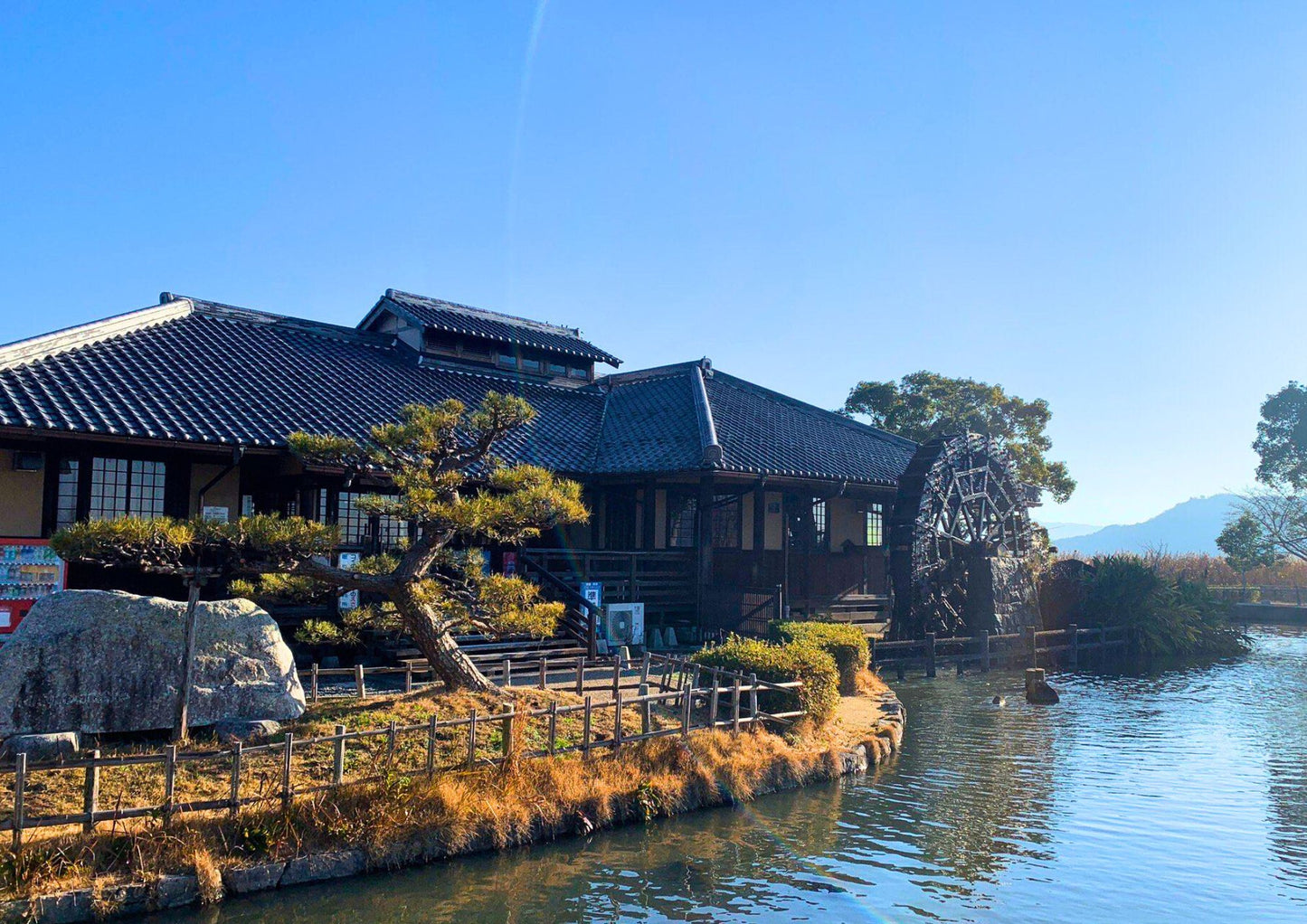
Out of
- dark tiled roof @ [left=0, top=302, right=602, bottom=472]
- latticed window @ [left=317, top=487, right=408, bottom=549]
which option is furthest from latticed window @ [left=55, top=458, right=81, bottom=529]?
latticed window @ [left=317, top=487, right=408, bottom=549]

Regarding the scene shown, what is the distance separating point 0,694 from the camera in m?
9.51

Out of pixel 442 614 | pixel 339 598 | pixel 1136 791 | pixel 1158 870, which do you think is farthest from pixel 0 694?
pixel 1136 791

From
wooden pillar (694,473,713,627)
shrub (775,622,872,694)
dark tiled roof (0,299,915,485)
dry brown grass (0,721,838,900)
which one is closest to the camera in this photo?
dry brown grass (0,721,838,900)

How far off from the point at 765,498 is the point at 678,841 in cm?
1290

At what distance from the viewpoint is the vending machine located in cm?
1322

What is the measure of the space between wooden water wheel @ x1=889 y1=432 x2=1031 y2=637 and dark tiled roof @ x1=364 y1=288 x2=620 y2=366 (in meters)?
9.31

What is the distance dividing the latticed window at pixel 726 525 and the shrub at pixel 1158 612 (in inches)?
456

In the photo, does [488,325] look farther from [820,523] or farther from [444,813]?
[444,813]

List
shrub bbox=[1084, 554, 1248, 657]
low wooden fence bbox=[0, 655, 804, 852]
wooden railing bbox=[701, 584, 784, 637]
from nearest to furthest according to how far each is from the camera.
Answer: low wooden fence bbox=[0, 655, 804, 852], wooden railing bbox=[701, 584, 784, 637], shrub bbox=[1084, 554, 1248, 657]

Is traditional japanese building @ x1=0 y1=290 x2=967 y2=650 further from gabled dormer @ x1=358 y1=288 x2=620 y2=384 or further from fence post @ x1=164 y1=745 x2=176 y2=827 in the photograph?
fence post @ x1=164 y1=745 x2=176 y2=827

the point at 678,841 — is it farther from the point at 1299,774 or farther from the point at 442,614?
the point at 1299,774

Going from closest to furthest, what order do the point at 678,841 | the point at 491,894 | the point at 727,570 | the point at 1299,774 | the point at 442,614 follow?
the point at 491,894
the point at 678,841
the point at 442,614
the point at 1299,774
the point at 727,570

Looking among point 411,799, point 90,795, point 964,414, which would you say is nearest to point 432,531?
point 411,799

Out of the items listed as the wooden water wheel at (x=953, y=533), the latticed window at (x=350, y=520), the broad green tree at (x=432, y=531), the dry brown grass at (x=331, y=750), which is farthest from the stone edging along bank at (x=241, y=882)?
the wooden water wheel at (x=953, y=533)
